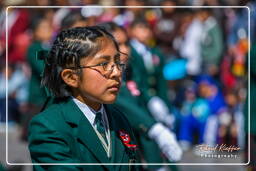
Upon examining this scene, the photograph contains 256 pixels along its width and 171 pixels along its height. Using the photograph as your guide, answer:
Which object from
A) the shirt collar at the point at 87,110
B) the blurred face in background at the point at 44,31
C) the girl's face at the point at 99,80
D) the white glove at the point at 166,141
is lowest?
the white glove at the point at 166,141

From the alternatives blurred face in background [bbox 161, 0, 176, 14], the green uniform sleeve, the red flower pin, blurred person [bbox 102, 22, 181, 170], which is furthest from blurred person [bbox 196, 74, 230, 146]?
the green uniform sleeve

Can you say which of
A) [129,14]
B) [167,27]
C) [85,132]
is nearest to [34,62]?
[129,14]

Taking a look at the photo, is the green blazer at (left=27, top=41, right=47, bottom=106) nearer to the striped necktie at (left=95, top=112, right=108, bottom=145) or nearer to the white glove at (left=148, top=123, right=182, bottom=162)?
the white glove at (left=148, top=123, right=182, bottom=162)

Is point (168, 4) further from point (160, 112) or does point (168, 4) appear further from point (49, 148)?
point (49, 148)

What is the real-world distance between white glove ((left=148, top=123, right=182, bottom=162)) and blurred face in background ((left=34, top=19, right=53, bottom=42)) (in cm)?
74

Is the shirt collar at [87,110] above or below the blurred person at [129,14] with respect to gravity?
below

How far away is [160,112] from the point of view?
445 cm

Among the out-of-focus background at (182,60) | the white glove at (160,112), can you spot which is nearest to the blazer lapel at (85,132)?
the out-of-focus background at (182,60)

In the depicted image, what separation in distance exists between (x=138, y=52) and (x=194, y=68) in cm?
38

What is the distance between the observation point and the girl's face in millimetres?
2613

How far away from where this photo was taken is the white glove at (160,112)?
4332 millimetres

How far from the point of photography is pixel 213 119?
4230 mm

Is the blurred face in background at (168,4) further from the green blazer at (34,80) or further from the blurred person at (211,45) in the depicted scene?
the green blazer at (34,80)

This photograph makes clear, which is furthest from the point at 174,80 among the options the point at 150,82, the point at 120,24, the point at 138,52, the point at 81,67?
the point at 81,67
